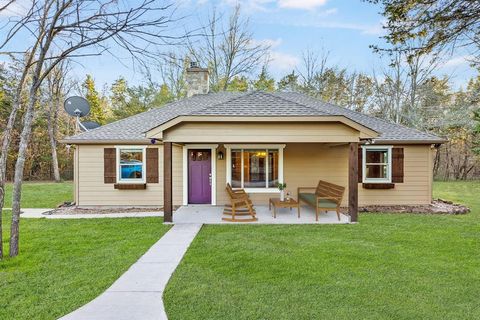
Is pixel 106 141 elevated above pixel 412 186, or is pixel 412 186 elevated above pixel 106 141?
pixel 106 141

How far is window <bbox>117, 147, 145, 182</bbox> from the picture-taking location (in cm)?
1059

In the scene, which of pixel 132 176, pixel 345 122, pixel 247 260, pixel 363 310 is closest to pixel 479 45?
pixel 345 122

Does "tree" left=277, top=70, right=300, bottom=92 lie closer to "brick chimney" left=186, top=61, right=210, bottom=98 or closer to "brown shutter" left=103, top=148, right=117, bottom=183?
"brick chimney" left=186, top=61, right=210, bottom=98

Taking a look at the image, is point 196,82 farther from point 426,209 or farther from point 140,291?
point 140,291

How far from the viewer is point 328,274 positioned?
441 cm

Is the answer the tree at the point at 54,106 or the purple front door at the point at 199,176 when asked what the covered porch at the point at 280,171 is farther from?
the tree at the point at 54,106

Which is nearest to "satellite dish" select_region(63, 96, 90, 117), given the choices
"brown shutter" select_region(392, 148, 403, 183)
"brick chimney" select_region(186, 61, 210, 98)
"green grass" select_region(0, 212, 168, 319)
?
"brick chimney" select_region(186, 61, 210, 98)

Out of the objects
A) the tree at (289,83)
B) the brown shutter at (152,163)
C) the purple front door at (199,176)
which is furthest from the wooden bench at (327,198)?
the tree at (289,83)

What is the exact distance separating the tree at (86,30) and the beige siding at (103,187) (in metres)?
5.53

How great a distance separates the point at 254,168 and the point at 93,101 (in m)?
21.1

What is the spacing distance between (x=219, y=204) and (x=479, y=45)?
836 cm

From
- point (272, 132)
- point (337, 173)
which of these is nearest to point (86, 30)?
point (272, 132)

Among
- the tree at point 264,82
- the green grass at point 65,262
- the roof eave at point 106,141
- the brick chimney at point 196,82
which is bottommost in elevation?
the green grass at point 65,262

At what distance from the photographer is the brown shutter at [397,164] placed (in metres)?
10.5
